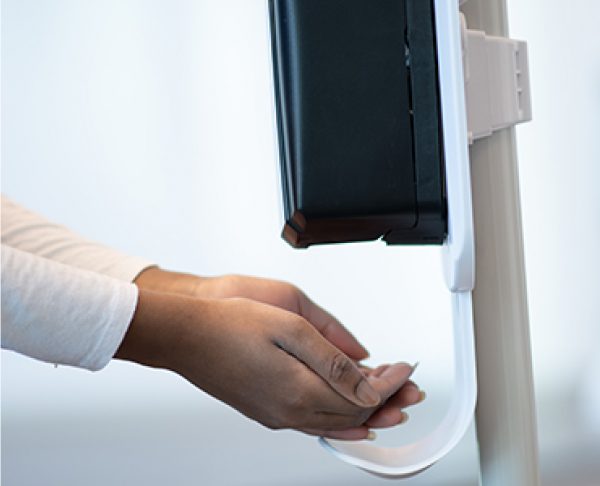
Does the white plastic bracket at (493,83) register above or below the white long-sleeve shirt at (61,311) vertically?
above

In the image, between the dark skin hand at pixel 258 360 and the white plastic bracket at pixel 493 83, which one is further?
the dark skin hand at pixel 258 360

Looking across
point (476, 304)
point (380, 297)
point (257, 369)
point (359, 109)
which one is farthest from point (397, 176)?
point (380, 297)

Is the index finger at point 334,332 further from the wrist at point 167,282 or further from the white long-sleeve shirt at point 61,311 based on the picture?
the white long-sleeve shirt at point 61,311

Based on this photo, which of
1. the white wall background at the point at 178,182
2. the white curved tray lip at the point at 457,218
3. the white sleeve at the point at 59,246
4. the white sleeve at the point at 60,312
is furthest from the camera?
the white wall background at the point at 178,182

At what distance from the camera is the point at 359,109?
21.9 inches

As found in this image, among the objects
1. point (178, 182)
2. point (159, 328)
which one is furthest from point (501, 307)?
point (178, 182)

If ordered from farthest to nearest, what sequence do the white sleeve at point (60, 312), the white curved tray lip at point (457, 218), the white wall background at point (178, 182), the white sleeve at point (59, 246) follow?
the white wall background at point (178, 182)
the white sleeve at point (59, 246)
the white sleeve at point (60, 312)
the white curved tray lip at point (457, 218)

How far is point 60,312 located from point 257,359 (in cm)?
15

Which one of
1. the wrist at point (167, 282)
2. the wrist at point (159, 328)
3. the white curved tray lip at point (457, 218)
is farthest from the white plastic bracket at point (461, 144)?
the wrist at point (167, 282)

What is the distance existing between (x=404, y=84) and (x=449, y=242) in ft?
0.31

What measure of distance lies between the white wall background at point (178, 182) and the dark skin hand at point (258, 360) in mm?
1176

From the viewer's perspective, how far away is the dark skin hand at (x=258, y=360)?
73 centimetres

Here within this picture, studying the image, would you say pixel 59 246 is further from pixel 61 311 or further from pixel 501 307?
pixel 501 307

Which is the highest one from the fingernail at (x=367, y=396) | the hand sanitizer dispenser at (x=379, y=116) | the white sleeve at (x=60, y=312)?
the hand sanitizer dispenser at (x=379, y=116)
